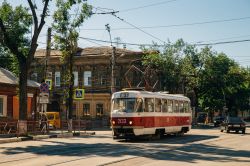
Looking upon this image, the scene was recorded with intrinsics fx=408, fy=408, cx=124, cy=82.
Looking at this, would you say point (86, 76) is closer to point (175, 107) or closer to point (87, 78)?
point (87, 78)

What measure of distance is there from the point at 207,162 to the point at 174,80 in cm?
3976

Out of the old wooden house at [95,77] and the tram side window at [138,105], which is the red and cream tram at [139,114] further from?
the old wooden house at [95,77]

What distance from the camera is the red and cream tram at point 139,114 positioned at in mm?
22672

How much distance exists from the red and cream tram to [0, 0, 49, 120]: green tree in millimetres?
5392

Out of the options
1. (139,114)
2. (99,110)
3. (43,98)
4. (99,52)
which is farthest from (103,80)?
(139,114)

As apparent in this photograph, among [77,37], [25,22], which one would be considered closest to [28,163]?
[25,22]

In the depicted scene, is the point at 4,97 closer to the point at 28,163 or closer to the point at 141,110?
the point at 141,110

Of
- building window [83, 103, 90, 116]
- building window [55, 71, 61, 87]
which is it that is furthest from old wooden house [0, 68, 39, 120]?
building window [55, 71, 61, 87]

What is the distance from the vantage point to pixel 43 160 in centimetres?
1315

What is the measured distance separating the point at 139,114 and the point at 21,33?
35.0 ft

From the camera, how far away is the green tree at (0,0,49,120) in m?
24.0

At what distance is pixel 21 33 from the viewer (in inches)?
1097

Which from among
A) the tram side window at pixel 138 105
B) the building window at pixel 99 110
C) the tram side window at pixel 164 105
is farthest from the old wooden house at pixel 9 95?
the building window at pixel 99 110

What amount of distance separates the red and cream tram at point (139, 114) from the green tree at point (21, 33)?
212 inches
